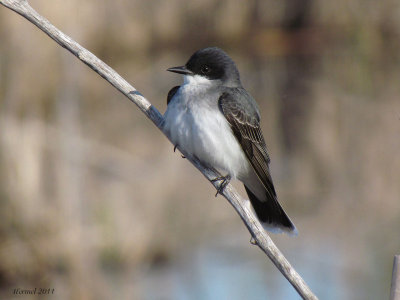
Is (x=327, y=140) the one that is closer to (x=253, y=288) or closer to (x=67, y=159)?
(x=253, y=288)

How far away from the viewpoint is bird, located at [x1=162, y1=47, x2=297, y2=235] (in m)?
5.02

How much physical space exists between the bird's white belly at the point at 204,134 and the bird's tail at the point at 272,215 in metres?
0.46

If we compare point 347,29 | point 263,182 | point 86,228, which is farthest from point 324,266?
point 347,29

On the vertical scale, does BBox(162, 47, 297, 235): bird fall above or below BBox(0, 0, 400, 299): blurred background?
above

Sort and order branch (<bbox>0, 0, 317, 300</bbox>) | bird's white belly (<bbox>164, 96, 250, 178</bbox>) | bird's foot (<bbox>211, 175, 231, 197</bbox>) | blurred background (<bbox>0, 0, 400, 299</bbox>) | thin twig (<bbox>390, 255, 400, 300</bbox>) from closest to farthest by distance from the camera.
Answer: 1. thin twig (<bbox>390, 255, 400, 300</bbox>)
2. branch (<bbox>0, 0, 317, 300</bbox>)
3. bird's foot (<bbox>211, 175, 231, 197</bbox>)
4. bird's white belly (<bbox>164, 96, 250, 178</bbox>)
5. blurred background (<bbox>0, 0, 400, 299</bbox>)

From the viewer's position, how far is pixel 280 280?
330 inches

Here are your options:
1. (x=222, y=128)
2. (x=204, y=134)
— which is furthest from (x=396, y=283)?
(x=222, y=128)

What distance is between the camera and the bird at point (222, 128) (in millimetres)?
5023

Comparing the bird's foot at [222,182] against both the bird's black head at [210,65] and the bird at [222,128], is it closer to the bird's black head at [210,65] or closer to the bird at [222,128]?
the bird at [222,128]

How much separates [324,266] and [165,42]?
29.5 feet

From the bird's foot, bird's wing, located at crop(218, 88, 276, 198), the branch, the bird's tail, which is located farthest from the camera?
the bird's tail

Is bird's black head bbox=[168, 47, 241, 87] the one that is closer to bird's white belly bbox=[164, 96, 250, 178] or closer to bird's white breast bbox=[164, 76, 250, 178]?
bird's white breast bbox=[164, 76, 250, 178]

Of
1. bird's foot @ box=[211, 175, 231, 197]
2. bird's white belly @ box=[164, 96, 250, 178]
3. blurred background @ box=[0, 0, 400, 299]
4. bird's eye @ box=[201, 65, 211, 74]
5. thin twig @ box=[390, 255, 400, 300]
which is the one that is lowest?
blurred background @ box=[0, 0, 400, 299]

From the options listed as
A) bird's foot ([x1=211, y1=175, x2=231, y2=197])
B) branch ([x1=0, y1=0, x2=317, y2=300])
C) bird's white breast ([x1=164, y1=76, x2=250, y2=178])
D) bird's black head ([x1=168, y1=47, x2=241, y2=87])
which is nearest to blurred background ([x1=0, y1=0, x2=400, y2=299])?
bird's black head ([x1=168, y1=47, x2=241, y2=87])
